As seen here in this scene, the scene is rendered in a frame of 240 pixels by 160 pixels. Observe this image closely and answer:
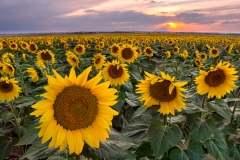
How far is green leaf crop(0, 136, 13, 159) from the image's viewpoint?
140 inches

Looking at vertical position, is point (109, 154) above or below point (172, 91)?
below

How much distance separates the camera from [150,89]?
276 cm

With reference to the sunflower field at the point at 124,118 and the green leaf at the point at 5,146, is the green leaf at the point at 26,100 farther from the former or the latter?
the green leaf at the point at 5,146

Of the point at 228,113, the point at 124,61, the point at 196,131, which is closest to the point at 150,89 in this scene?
the point at 196,131

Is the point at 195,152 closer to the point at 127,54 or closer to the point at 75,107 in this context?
the point at 75,107

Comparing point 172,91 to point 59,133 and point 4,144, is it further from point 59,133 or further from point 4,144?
point 4,144

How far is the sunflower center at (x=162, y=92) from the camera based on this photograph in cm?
267

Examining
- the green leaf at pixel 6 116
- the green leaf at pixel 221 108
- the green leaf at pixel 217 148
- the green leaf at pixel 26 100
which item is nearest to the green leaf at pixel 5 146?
the green leaf at pixel 6 116

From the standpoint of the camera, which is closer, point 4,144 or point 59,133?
point 59,133

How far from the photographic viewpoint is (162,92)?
2.71 meters

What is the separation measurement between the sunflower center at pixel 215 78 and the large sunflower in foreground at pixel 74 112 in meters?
1.77

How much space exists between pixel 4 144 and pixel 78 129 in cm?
232

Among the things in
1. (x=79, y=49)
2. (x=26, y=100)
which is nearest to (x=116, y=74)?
(x=26, y=100)

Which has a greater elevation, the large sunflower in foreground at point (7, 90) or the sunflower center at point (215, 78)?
the sunflower center at point (215, 78)
